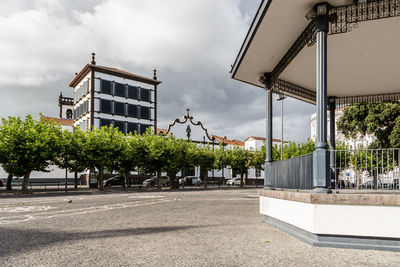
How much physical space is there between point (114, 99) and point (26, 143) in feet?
72.1

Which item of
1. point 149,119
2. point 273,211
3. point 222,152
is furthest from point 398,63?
point 149,119

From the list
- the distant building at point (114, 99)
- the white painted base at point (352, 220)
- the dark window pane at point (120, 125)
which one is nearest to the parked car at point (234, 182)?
the distant building at point (114, 99)

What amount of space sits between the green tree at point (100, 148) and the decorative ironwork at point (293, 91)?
76.7ft

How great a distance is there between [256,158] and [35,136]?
31153 millimetres

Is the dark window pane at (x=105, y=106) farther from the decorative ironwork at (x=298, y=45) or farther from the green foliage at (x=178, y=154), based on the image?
the decorative ironwork at (x=298, y=45)

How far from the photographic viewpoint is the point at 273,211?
9.16m

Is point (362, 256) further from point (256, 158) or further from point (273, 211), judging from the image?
point (256, 158)

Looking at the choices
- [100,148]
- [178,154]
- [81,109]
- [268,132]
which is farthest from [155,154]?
[268,132]

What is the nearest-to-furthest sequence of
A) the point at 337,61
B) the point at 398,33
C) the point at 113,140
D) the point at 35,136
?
the point at 398,33
the point at 337,61
the point at 35,136
the point at 113,140

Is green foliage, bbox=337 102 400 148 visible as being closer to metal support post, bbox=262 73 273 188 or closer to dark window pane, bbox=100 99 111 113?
metal support post, bbox=262 73 273 188

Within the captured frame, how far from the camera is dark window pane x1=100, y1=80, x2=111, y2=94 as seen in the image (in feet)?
158

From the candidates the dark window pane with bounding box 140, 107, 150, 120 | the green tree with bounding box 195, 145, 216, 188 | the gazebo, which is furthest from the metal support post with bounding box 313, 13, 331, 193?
the dark window pane with bounding box 140, 107, 150, 120

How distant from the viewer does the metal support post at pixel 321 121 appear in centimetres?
690

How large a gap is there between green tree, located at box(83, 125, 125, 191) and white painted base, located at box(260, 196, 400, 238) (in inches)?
1101
